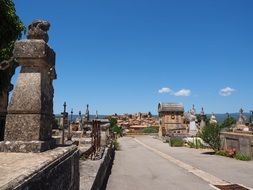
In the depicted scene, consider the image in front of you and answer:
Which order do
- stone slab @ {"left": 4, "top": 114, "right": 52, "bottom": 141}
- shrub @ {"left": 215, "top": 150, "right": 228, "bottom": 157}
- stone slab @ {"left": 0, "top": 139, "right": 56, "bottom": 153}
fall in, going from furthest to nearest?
shrub @ {"left": 215, "top": 150, "right": 228, "bottom": 157}, stone slab @ {"left": 4, "top": 114, "right": 52, "bottom": 141}, stone slab @ {"left": 0, "top": 139, "right": 56, "bottom": 153}

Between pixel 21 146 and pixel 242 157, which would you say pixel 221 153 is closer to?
pixel 242 157

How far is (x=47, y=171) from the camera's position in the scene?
3.46 m

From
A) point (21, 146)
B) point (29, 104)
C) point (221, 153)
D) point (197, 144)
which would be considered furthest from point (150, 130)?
point (21, 146)

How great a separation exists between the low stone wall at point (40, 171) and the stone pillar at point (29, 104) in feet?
0.90

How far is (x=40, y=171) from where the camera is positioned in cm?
324

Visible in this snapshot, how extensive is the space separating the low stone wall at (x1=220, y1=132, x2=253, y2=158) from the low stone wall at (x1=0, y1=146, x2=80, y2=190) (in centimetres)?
1786

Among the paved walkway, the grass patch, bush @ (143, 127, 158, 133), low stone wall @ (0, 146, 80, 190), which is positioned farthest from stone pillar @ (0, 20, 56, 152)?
bush @ (143, 127, 158, 133)

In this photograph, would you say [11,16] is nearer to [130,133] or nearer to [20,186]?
[20,186]

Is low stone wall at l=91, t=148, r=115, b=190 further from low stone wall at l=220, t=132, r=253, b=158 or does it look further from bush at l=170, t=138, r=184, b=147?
bush at l=170, t=138, r=184, b=147

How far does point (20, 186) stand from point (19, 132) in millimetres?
2044

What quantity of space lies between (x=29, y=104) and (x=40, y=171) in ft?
5.44

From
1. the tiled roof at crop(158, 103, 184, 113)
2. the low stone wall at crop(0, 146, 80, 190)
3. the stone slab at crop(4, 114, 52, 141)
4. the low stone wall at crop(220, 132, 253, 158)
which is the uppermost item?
the tiled roof at crop(158, 103, 184, 113)

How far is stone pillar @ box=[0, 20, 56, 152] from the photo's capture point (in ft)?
14.7

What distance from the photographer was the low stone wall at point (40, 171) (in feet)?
9.10
